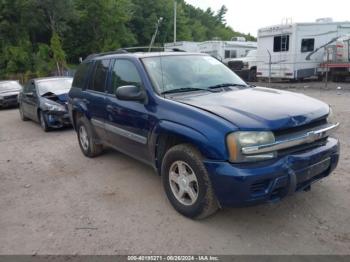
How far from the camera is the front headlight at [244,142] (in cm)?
313

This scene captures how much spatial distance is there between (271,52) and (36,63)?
2632 cm

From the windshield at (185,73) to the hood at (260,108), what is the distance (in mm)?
288

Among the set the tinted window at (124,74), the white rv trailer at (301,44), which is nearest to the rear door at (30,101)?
the tinted window at (124,74)

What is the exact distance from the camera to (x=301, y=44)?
17828 mm

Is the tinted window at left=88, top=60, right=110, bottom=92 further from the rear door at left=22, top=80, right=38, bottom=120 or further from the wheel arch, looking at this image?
the rear door at left=22, top=80, right=38, bottom=120

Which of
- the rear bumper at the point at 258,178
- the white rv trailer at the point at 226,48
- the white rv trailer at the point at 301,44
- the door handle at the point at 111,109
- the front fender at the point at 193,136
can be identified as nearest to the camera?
the rear bumper at the point at 258,178

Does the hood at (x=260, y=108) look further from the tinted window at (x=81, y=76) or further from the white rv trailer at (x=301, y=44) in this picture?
the white rv trailer at (x=301, y=44)

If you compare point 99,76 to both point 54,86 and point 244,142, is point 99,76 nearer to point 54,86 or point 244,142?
point 244,142

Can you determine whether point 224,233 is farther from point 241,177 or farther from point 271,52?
point 271,52

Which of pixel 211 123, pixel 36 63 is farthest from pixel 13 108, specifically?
pixel 36 63

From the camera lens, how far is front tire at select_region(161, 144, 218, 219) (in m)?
3.44

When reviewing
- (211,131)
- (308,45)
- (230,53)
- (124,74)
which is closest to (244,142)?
(211,131)

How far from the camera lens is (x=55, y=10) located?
3656 cm

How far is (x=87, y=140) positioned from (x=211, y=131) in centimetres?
359
